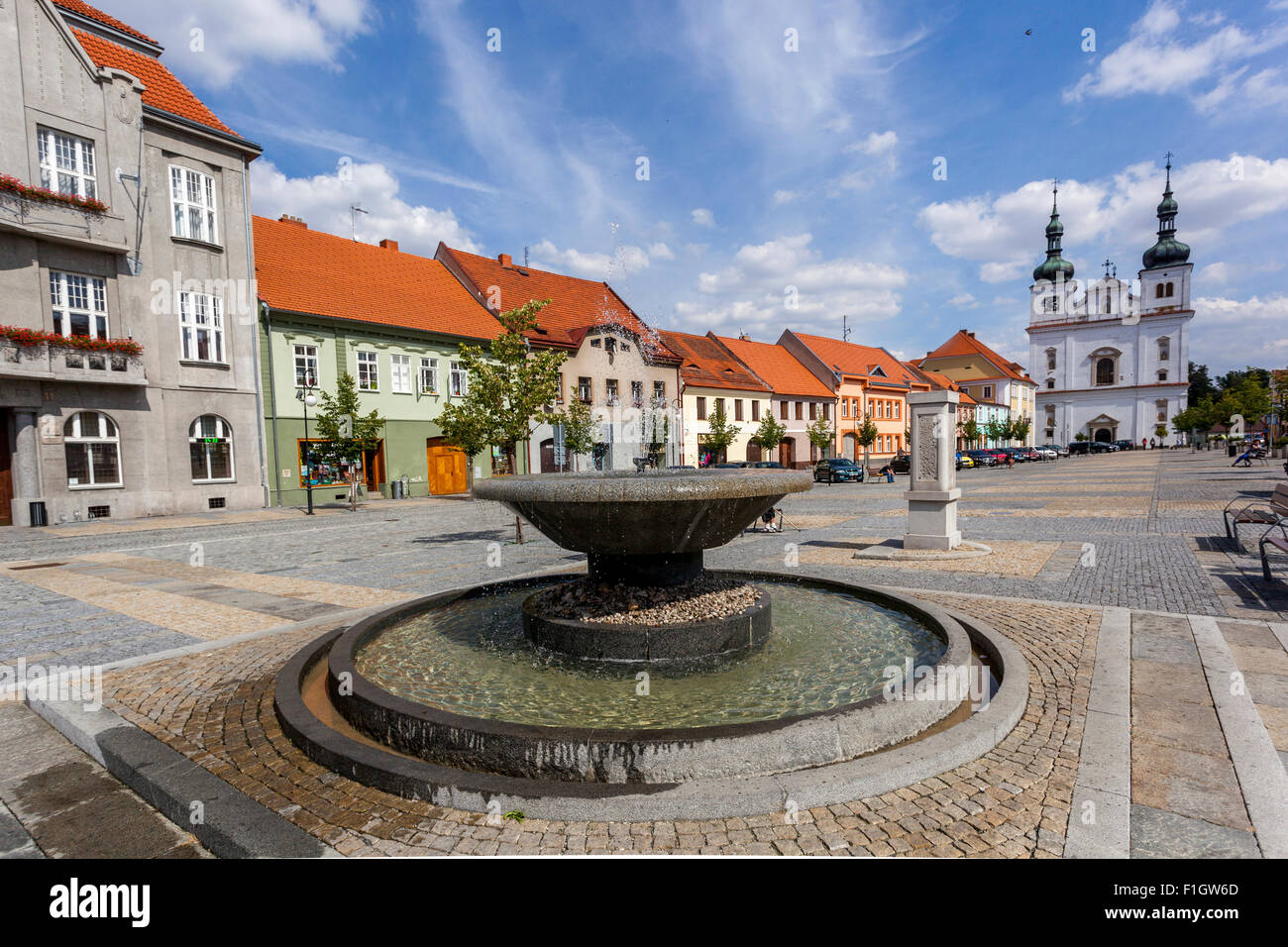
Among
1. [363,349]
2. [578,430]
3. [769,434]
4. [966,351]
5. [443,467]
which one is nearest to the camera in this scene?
[578,430]

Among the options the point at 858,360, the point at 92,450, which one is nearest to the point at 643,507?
the point at 92,450

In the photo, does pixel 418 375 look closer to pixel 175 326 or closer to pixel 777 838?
pixel 175 326

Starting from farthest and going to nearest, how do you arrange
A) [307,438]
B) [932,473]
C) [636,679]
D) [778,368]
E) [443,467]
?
[778,368]
[443,467]
[307,438]
[932,473]
[636,679]

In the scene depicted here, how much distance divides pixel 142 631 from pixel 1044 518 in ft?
59.5

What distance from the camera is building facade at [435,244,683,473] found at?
35.7 metres

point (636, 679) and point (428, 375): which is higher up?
point (428, 375)

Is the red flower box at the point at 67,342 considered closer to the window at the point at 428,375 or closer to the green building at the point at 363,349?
Result: the green building at the point at 363,349

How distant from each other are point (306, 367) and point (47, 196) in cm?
902

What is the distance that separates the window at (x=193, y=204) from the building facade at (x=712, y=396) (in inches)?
1022

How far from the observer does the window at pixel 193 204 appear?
2259cm

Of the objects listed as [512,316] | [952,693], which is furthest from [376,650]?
[512,316]

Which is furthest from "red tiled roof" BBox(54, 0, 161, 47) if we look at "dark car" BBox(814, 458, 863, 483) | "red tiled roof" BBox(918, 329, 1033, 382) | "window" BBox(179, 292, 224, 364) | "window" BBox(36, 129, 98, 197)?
"red tiled roof" BBox(918, 329, 1033, 382)

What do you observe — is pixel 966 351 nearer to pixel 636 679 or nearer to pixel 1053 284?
pixel 1053 284

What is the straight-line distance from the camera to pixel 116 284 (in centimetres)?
2111
